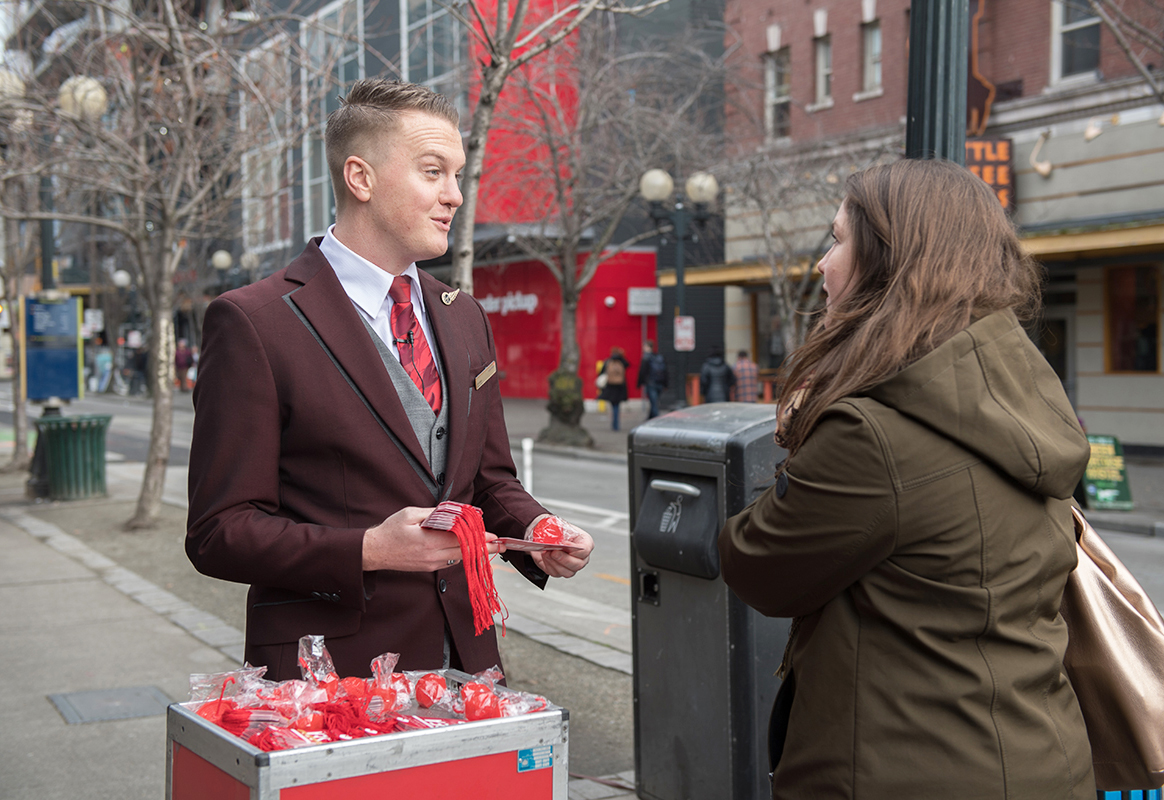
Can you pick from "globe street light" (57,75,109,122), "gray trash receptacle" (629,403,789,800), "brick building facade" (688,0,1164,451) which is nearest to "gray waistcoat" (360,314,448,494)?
"gray trash receptacle" (629,403,789,800)

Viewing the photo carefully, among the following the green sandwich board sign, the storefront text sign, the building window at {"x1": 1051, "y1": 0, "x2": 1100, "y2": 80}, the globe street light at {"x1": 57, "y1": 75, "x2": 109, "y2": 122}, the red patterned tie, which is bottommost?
the green sandwich board sign

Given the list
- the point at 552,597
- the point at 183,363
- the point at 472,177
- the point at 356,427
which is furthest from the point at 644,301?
the point at 356,427

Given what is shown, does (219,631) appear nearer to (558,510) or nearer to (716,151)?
(558,510)

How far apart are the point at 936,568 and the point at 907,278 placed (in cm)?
51

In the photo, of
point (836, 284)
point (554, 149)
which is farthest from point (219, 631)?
point (554, 149)

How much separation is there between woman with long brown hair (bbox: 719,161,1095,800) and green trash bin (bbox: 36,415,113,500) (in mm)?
11551

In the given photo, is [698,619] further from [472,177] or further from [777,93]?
[777,93]

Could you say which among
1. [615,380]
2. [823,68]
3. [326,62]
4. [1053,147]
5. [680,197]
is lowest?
[615,380]

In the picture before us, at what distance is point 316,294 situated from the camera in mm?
2092

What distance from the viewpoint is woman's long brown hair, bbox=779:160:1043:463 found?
6.03ft

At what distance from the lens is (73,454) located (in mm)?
12023

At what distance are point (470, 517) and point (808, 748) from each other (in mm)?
738

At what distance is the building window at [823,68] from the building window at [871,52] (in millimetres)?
871

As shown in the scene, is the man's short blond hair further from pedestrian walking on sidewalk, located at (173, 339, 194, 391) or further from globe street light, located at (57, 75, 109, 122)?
pedestrian walking on sidewalk, located at (173, 339, 194, 391)
